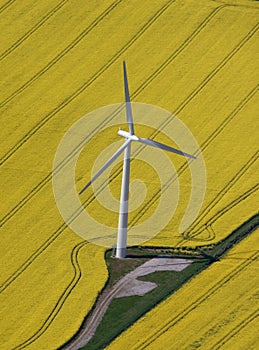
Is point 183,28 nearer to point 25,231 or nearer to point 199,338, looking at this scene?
point 25,231

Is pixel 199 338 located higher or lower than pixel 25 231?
lower

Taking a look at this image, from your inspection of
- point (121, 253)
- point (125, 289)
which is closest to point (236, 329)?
point (125, 289)

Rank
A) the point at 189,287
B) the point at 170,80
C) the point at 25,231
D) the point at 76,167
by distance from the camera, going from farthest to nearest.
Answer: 1. the point at 170,80
2. the point at 76,167
3. the point at 25,231
4. the point at 189,287

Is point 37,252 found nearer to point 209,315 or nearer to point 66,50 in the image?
point 209,315

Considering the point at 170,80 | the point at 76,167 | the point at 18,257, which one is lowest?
the point at 18,257

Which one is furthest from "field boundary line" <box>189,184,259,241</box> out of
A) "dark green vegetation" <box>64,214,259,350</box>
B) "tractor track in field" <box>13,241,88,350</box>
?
"tractor track in field" <box>13,241,88,350</box>

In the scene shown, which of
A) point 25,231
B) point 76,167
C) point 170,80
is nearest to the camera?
point 25,231

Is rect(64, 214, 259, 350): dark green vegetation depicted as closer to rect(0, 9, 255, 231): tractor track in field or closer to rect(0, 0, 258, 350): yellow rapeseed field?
rect(0, 0, 258, 350): yellow rapeseed field

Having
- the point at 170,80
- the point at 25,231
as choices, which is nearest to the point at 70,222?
the point at 25,231
